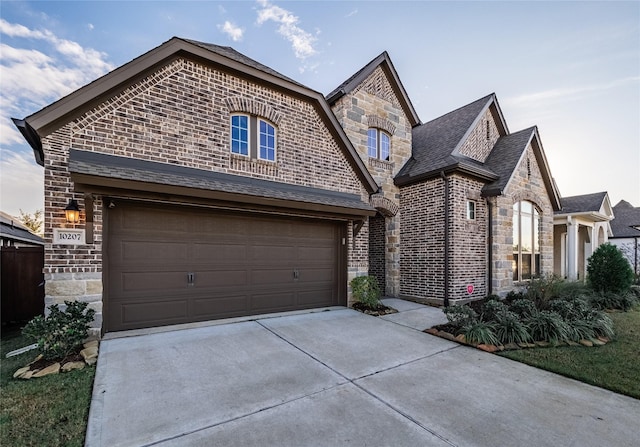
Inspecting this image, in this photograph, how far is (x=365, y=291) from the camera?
8367 mm

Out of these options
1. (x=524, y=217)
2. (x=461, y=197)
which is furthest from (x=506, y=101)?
(x=461, y=197)

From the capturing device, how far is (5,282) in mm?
6668

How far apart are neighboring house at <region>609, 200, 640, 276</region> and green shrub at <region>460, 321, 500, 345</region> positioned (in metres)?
22.2

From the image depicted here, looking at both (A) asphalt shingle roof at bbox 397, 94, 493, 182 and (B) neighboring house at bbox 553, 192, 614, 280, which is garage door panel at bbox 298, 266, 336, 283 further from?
(B) neighboring house at bbox 553, 192, 614, 280

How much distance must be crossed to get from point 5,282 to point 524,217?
15911 millimetres

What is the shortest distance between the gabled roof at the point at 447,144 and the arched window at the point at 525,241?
2254 mm

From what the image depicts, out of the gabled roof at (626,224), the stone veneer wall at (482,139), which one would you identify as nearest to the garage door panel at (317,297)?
the stone veneer wall at (482,139)

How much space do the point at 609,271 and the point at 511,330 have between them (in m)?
7.37

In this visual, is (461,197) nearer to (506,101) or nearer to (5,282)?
(506,101)

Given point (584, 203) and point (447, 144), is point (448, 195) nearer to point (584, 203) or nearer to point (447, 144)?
point (447, 144)

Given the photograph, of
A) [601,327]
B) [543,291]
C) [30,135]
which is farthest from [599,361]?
[30,135]

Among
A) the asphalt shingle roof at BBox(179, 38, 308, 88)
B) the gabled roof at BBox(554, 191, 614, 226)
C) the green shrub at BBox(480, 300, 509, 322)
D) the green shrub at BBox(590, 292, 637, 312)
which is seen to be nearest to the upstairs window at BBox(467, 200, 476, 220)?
the green shrub at BBox(480, 300, 509, 322)

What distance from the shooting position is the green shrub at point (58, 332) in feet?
14.3

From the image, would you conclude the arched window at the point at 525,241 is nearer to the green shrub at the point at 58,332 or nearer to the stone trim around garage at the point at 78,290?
the stone trim around garage at the point at 78,290
